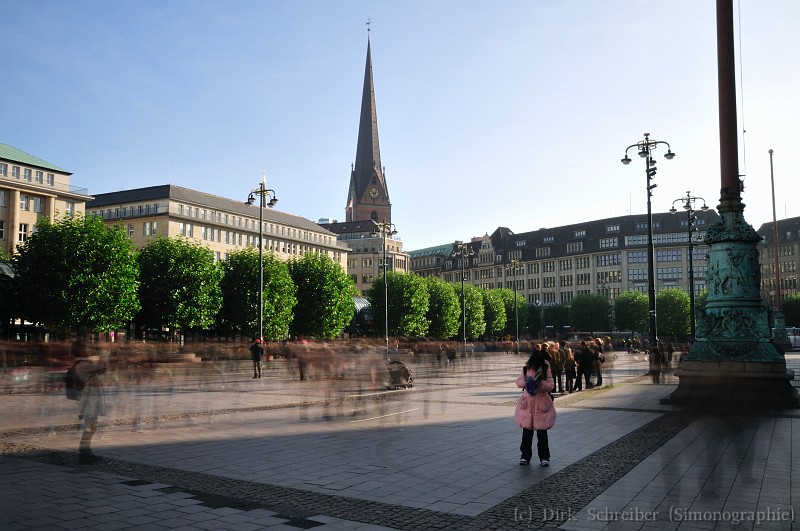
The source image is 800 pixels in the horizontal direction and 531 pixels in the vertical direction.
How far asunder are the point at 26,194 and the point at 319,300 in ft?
134

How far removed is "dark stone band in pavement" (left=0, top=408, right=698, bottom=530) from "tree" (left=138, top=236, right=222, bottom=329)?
1920 inches

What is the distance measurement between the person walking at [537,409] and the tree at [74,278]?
46634 mm

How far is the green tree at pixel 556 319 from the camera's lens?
430ft

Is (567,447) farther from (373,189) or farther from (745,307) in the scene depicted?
(373,189)

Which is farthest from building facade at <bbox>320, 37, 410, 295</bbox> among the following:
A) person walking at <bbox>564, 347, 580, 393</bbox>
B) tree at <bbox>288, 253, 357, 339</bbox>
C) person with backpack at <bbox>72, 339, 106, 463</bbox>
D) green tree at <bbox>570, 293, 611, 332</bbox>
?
person with backpack at <bbox>72, 339, 106, 463</bbox>

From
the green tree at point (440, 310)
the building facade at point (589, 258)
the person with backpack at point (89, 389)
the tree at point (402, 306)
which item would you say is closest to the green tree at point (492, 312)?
the green tree at point (440, 310)

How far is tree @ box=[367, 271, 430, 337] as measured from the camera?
83.7 m

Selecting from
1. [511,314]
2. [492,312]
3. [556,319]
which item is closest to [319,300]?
[492,312]

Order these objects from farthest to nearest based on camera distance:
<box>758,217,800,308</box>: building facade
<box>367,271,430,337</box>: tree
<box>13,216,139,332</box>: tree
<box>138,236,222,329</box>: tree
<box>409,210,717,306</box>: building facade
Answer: <box>758,217,800,308</box>: building facade → <box>409,210,717,306</box>: building facade → <box>367,271,430,337</box>: tree → <box>138,236,222,329</box>: tree → <box>13,216,139,332</box>: tree

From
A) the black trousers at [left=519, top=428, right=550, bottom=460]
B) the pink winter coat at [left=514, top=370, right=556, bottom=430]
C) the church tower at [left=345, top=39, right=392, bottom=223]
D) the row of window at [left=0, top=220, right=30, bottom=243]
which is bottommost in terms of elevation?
the black trousers at [left=519, top=428, right=550, bottom=460]

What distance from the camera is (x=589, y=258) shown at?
152750mm

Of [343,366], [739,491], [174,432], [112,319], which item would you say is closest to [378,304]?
[112,319]

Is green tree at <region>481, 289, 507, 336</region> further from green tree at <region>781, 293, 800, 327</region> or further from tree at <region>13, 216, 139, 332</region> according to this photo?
tree at <region>13, 216, 139, 332</region>

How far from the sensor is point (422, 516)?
7750 mm
